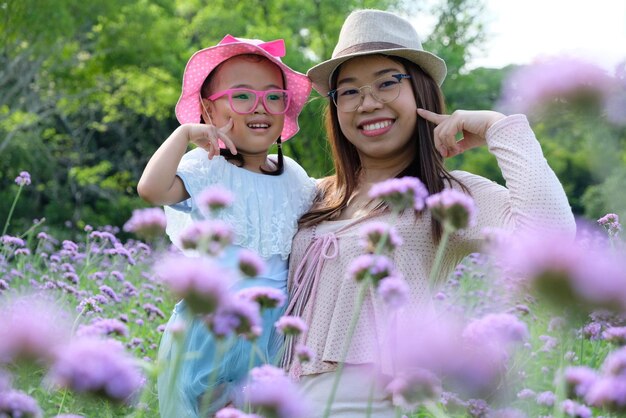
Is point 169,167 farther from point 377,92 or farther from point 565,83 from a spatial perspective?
point 565,83

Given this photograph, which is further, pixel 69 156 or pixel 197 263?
pixel 69 156

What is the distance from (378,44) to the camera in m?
2.68

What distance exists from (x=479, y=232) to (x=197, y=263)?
146 cm

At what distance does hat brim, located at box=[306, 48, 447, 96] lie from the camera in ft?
8.73

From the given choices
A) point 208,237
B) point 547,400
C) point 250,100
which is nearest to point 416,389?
point 208,237

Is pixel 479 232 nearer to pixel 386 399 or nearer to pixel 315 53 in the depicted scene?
pixel 386 399

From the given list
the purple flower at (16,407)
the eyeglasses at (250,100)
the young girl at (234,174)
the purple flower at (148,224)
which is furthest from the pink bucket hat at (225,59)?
the purple flower at (16,407)

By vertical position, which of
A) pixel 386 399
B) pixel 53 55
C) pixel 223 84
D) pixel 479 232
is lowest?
pixel 386 399

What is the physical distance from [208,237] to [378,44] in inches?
64.9

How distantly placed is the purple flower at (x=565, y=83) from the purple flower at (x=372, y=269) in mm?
398

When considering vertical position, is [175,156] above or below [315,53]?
below

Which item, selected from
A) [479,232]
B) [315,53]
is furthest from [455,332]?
[315,53]

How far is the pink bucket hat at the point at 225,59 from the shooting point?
105 inches

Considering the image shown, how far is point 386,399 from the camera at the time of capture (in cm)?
225
